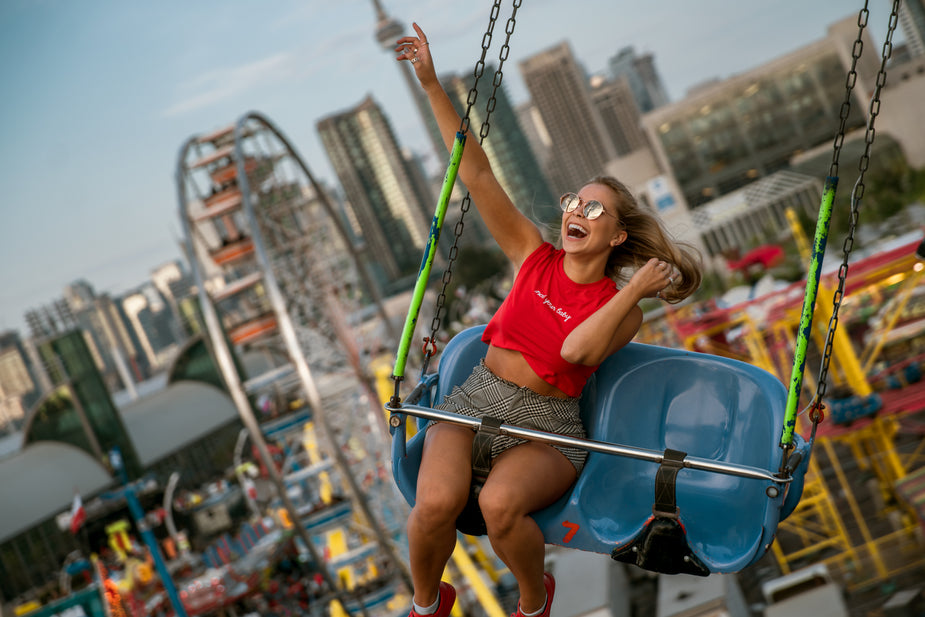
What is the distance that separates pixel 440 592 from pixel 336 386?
361 inches

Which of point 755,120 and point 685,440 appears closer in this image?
point 685,440

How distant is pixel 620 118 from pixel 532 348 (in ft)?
468

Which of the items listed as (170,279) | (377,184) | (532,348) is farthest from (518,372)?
(377,184)

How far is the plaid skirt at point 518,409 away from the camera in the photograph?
7.55 feet

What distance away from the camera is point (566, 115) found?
129 meters

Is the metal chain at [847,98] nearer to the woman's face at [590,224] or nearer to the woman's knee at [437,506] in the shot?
the woman's face at [590,224]

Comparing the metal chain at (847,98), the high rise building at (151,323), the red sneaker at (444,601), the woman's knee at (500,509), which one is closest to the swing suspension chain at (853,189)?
the metal chain at (847,98)

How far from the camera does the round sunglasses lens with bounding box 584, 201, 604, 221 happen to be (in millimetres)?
2299

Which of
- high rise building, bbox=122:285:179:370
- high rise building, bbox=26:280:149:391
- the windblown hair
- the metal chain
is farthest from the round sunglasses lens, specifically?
high rise building, bbox=122:285:179:370

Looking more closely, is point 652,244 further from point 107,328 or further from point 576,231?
point 107,328

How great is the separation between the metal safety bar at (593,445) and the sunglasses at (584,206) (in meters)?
0.64

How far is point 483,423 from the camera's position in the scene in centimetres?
214

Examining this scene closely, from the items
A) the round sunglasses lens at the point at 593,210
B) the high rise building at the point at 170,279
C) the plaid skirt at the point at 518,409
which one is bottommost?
the plaid skirt at the point at 518,409

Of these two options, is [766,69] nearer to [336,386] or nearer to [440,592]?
[336,386]
